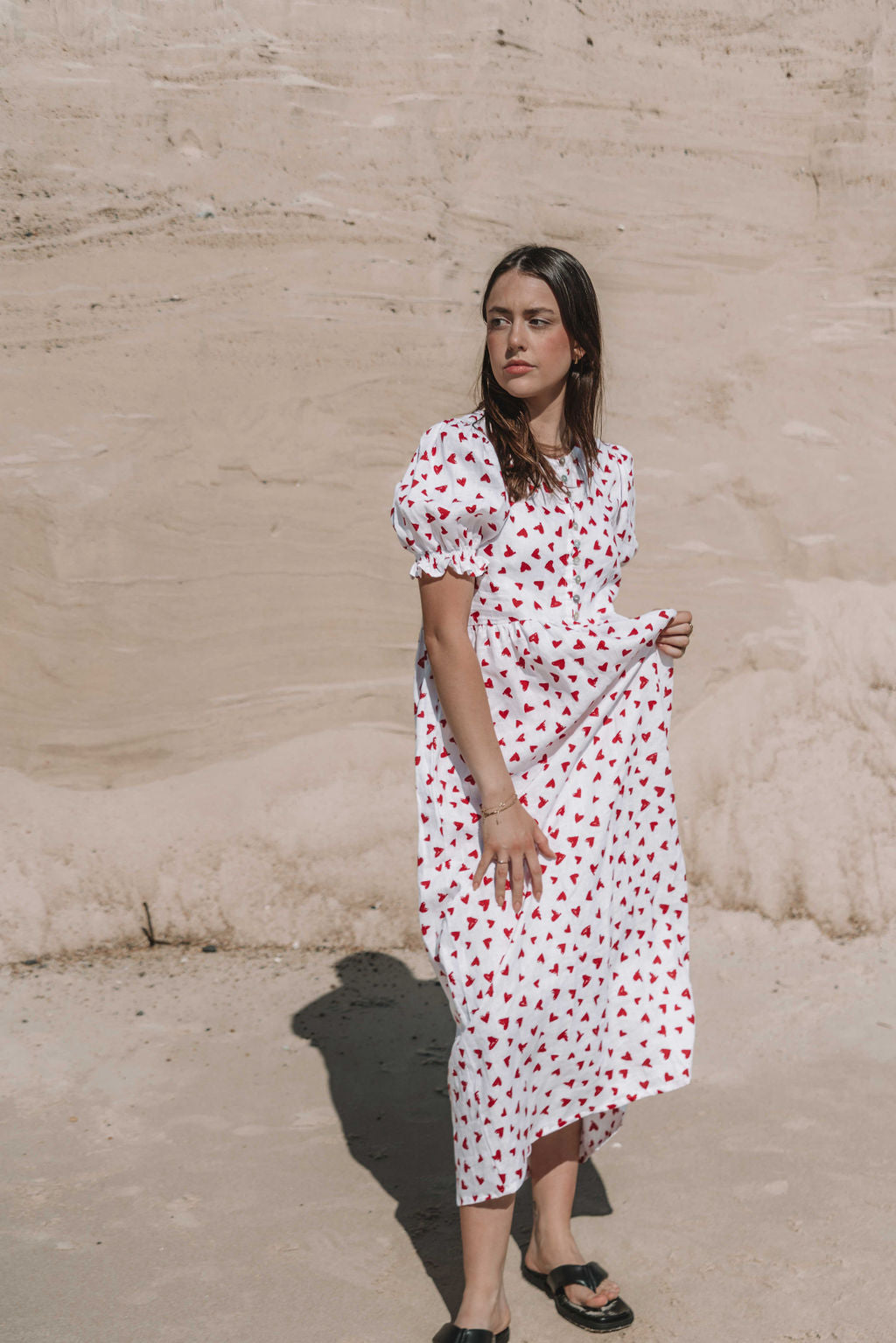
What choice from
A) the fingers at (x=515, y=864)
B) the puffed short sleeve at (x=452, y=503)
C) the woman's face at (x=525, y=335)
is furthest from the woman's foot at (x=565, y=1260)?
the woman's face at (x=525, y=335)

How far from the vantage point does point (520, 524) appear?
1.92 meters

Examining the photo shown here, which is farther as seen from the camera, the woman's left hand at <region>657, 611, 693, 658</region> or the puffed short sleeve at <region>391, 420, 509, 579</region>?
the woman's left hand at <region>657, 611, 693, 658</region>

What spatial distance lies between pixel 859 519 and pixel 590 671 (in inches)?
90.8

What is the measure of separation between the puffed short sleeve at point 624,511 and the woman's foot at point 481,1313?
117 cm

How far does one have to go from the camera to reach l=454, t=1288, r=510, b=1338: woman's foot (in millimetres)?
1932

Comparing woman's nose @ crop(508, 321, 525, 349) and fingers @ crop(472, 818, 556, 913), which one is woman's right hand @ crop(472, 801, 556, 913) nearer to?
fingers @ crop(472, 818, 556, 913)

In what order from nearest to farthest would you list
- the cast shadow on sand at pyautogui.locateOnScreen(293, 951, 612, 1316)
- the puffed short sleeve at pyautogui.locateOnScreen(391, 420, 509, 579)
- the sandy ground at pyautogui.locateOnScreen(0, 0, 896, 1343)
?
the puffed short sleeve at pyautogui.locateOnScreen(391, 420, 509, 579) < the cast shadow on sand at pyautogui.locateOnScreen(293, 951, 612, 1316) < the sandy ground at pyautogui.locateOnScreen(0, 0, 896, 1343)

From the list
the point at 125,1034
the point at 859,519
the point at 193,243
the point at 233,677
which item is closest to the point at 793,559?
the point at 859,519

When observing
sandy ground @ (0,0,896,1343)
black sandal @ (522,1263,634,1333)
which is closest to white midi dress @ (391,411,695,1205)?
black sandal @ (522,1263,634,1333)

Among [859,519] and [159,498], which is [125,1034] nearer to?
[159,498]

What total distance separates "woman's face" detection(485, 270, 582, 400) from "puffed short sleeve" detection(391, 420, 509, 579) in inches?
4.6

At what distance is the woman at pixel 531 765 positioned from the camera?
1.88m

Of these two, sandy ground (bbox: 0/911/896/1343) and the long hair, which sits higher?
the long hair

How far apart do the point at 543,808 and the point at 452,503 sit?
19.4 inches
